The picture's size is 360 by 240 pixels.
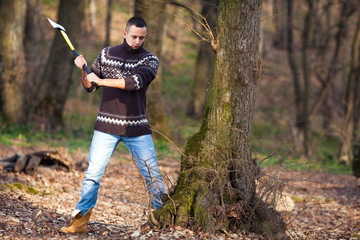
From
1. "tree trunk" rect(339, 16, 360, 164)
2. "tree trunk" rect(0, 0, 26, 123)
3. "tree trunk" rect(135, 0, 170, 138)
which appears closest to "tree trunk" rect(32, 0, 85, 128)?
"tree trunk" rect(0, 0, 26, 123)

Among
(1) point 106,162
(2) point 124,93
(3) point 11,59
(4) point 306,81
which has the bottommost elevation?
(1) point 106,162

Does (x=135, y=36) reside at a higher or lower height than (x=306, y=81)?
lower

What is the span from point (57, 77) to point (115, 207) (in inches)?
289

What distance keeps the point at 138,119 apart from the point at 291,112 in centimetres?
1944

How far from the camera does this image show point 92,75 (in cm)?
437

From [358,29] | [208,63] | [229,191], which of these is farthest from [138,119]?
[208,63]

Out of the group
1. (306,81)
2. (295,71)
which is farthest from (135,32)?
(295,71)

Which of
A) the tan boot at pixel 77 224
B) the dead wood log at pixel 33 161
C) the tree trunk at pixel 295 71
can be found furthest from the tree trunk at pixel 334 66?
the tan boot at pixel 77 224

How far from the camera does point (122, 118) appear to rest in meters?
4.54

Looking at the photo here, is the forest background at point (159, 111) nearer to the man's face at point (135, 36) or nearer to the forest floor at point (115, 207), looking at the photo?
the forest floor at point (115, 207)

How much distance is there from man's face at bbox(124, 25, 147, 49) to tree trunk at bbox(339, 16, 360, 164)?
10.3 m

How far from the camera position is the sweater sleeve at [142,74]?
4.36 m

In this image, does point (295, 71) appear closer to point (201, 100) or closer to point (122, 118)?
point (201, 100)

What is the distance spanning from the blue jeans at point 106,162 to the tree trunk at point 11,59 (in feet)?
26.7
